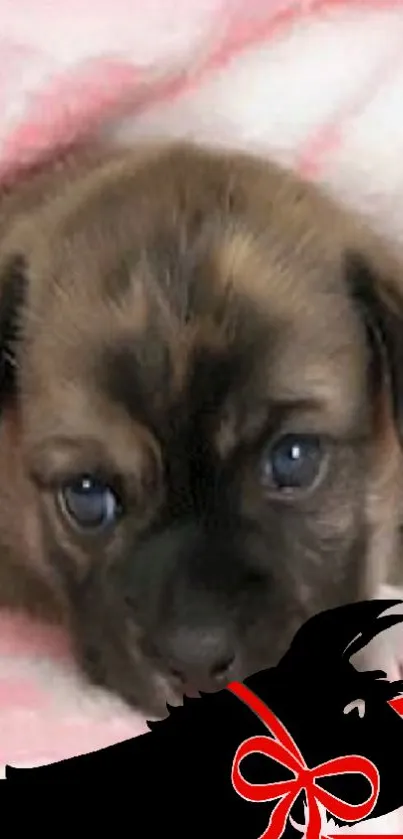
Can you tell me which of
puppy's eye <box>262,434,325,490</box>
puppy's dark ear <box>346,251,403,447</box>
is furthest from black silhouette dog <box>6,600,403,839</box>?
puppy's dark ear <box>346,251,403,447</box>

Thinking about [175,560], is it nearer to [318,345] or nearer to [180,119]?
[318,345]

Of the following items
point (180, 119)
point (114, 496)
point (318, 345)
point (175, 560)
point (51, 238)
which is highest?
point (180, 119)

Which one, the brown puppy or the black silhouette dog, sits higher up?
the brown puppy

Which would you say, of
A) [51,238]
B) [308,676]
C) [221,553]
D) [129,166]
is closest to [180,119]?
[129,166]

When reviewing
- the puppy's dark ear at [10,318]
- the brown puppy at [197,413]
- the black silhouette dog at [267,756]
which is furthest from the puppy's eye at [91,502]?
the black silhouette dog at [267,756]

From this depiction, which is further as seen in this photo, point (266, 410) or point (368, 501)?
point (368, 501)

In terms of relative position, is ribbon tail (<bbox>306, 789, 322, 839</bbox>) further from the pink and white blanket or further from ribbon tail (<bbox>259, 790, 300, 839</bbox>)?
the pink and white blanket
